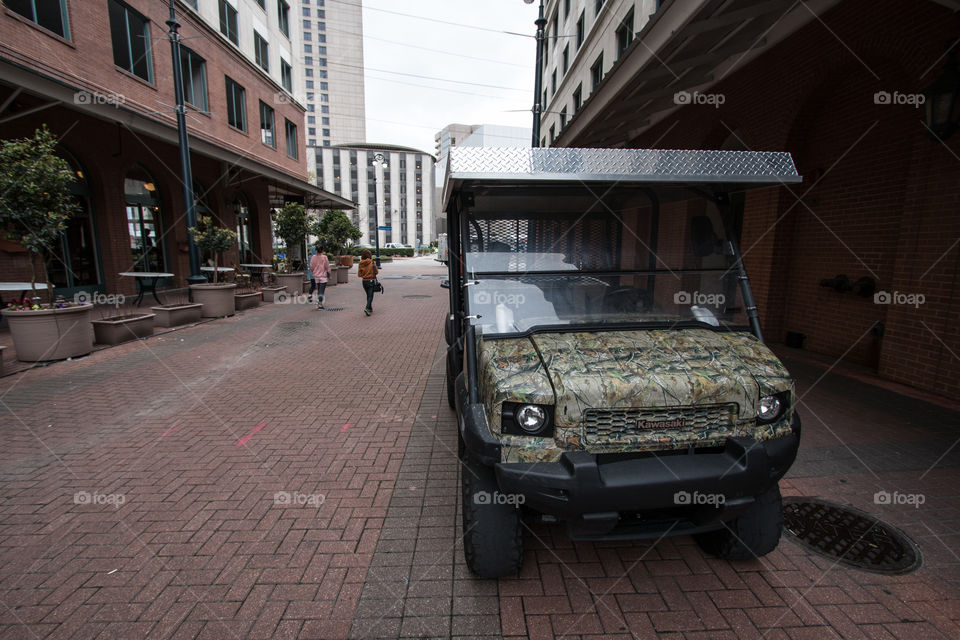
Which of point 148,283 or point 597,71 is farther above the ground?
point 597,71

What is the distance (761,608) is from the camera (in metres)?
2.40

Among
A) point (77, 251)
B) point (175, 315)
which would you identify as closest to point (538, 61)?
point (175, 315)

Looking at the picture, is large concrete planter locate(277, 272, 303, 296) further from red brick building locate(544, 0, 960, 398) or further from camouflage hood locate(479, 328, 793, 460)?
camouflage hood locate(479, 328, 793, 460)

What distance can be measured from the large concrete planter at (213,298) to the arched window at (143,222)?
4.16 metres

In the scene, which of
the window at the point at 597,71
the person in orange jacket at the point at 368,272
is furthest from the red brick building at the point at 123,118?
the window at the point at 597,71

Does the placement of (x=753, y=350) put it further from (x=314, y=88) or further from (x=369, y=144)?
(x=314, y=88)

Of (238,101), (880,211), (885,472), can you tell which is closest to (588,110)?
(880,211)

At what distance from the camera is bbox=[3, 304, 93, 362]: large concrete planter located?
6.90 meters

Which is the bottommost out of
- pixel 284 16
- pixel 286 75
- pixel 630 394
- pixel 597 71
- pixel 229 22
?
pixel 630 394
